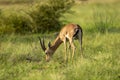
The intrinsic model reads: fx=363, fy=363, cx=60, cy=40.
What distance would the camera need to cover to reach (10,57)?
9.10 meters

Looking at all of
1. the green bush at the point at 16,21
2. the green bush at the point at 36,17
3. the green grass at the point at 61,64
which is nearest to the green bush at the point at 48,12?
the green bush at the point at 36,17

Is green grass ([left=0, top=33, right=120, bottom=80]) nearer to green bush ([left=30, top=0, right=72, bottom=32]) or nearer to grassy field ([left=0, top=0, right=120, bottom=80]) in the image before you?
grassy field ([left=0, top=0, right=120, bottom=80])

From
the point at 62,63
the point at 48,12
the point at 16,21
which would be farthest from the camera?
the point at 48,12

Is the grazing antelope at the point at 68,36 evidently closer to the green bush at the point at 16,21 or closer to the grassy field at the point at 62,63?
the grassy field at the point at 62,63

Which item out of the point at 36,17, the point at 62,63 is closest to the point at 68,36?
the point at 62,63

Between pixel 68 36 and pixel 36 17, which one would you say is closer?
pixel 68 36

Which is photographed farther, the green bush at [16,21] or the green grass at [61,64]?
the green bush at [16,21]

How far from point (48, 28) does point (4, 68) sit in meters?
7.66

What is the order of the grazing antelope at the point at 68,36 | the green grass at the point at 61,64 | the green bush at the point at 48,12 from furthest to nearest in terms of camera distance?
the green bush at the point at 48,12 → the grazing antelope at the point at 68,36 → the green grass at the point at 61,64

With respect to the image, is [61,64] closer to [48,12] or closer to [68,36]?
[68,36]

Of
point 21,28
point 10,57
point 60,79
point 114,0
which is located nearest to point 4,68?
point 10,57

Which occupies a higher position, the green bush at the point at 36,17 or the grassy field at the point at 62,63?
the grassy field at the point at 62,63

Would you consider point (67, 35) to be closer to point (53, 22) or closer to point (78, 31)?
point (78, 31)

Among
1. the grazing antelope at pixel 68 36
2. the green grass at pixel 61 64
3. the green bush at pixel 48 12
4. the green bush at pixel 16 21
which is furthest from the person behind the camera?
the green bush at pixel 48 12
